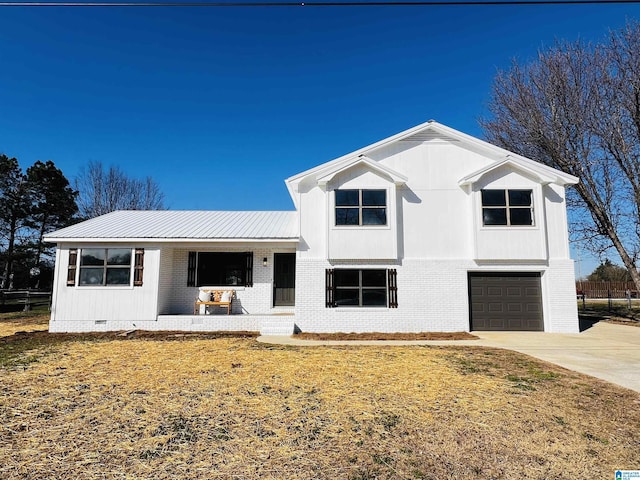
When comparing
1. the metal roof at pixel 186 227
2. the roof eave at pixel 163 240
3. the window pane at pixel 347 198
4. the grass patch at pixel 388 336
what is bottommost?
the grass patch at pixel 388 336

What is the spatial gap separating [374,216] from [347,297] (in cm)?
296

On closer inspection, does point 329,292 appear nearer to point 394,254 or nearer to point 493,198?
point 394,254

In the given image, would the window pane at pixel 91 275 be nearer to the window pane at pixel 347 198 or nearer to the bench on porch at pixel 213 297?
the bench on porch at pixel 213 297

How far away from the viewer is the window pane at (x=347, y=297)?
12.2 metres

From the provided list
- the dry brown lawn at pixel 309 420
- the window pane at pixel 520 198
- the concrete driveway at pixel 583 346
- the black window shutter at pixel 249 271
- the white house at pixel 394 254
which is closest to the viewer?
the dry brown lawn at pixel 309 420

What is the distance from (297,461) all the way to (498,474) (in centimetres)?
186

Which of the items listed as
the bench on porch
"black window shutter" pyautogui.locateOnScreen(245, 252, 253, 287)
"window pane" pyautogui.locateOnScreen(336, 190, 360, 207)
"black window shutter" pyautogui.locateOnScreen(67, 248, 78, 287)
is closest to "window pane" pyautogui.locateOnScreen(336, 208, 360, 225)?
"window pane" pyautogui.locateOnScreen(336, 190, 360, 207)

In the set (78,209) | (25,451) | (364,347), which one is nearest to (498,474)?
(25,451)

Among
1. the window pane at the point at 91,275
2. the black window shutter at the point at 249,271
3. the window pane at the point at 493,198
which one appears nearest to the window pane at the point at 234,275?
the black window shutter at the point at 249,271

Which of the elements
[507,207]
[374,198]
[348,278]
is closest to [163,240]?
[348,278]

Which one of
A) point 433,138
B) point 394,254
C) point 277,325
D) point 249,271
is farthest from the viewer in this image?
point 249,271

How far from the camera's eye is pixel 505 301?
12352mm

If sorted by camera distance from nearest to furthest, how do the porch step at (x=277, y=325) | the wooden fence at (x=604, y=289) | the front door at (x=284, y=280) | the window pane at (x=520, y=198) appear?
the porch step at (x=277, y=325), the window pane at (x=520, y=198), the front door at (x=284, y=280), the wooden fence at (x=604, y=289)

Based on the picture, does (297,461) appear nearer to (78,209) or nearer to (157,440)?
(157,440)
